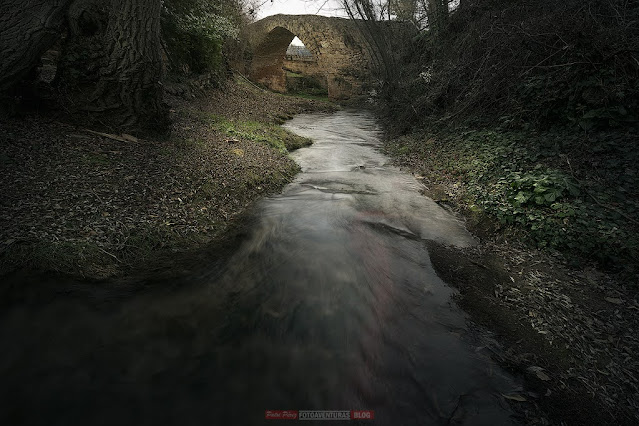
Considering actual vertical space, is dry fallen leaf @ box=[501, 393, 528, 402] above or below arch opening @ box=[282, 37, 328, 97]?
below

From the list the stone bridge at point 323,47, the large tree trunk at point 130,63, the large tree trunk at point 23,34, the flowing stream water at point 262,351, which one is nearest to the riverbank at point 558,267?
the flowing stream water at point 262,351

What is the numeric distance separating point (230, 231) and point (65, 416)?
8.36 ft

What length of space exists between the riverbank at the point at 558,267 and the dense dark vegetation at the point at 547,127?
0.07 feet

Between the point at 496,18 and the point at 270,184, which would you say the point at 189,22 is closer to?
the point at 270,184

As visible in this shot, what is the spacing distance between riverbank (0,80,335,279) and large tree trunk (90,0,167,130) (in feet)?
1.65

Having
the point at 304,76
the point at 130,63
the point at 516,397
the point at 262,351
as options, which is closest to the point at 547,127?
the point at 516,397

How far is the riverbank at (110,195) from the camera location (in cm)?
285

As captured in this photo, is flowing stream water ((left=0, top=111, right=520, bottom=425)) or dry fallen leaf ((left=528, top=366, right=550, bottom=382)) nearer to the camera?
flowing stream water ((left=0, top=111, right=520, bottom=425))

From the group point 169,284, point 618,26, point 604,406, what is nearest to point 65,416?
point 169,284

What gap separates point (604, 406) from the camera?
2168mm

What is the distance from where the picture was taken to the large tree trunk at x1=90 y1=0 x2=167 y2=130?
15.8 feet

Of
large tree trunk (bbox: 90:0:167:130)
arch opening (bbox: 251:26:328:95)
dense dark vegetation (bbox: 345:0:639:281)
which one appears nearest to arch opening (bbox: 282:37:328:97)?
arch opening (bbox: 251:26:328:95)

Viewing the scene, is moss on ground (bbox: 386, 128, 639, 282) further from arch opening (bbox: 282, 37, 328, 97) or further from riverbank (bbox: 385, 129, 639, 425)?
arch opening (bbox: 282, 37, 328, 97)

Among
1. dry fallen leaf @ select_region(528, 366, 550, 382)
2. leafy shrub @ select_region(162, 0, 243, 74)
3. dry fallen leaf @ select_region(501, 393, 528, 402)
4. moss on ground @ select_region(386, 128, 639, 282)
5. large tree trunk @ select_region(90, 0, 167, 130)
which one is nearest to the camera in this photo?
dry fallen leaf @ select_region(501, 393, 528, 402)
